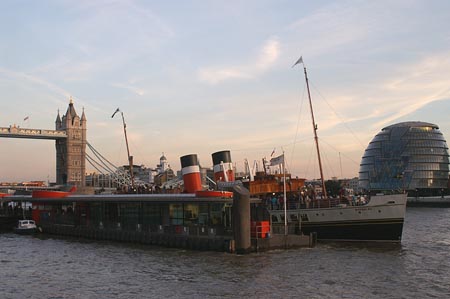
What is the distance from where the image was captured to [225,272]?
33562 millimetres

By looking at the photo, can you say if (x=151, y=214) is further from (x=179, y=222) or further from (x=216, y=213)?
(x=216, y=213)

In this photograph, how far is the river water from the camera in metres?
28.8

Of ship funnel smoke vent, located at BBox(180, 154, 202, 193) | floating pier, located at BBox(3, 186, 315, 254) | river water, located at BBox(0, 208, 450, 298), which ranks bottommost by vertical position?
river water, located at BBox(0, 208, 450, 298)

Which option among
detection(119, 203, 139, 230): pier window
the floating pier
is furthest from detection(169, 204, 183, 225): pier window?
detection(119, 203, 139, 230): pier window

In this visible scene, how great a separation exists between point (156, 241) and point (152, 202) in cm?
392

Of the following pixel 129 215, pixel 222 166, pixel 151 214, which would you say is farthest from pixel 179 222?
pixel 222 166

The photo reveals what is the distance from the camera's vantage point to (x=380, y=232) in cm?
4953

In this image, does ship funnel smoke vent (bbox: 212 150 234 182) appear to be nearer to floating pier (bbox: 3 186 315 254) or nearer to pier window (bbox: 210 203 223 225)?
floating pier (bbox: 3 186 315 254)

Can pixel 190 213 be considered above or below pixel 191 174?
below

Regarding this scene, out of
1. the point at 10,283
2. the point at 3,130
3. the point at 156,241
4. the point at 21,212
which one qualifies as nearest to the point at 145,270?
the point at 10,283

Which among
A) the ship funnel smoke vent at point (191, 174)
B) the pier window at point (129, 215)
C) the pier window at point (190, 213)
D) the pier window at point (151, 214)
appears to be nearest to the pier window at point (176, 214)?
the pier window at point (190, 213)

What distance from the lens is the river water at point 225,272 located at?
28.8 meters

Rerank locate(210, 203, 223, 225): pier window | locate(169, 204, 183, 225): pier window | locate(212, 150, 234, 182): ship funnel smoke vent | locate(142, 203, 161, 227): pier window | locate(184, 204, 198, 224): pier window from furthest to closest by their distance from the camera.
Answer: locate(212, 150, 234, 182): ship funnel smoke vent
locate(142, 203, 161, 227): pier window
locate(169, 204, 183, 225): pier window
locate(184, 204, 198, 224): pier window
locate(210, 203, 223, 225): pier window

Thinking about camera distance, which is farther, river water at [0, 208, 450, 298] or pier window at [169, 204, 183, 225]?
pier window at [169, 204, 183, 225]
